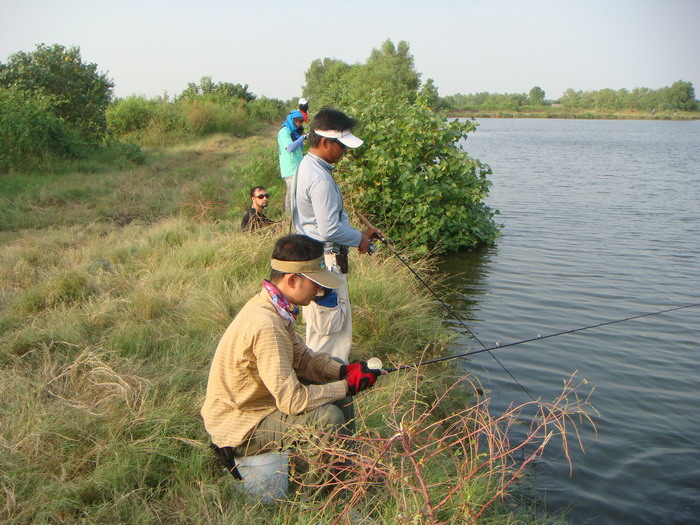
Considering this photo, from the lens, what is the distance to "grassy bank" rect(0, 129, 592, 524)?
2.53 meters

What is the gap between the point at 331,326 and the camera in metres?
3.78

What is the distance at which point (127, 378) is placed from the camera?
11.6 ft

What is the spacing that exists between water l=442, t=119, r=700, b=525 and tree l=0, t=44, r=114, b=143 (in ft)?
40.0

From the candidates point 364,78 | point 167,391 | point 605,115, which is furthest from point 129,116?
point 605,115

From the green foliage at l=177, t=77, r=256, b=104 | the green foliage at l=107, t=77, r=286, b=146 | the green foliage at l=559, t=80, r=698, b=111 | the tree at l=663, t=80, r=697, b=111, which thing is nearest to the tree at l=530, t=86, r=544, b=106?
the green foliage at l=559, t=80, r=698, b=111

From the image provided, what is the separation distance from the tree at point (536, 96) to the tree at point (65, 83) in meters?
128

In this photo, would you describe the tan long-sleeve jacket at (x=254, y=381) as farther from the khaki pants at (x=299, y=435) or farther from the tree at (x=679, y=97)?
the tree at (x=679, y=97)

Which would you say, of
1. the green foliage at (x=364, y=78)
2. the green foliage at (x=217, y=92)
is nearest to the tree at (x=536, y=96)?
the green foliage at (x=364, y=78)

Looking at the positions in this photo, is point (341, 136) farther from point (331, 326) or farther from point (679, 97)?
point (679, 97)

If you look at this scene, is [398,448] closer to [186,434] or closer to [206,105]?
[186,434]

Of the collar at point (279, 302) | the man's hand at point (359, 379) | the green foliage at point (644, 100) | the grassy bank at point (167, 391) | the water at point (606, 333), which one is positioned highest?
the green foliage at point (644, 100)

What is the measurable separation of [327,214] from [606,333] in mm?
3954

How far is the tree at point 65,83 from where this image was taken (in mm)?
15922

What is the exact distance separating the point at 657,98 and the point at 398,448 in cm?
10563
